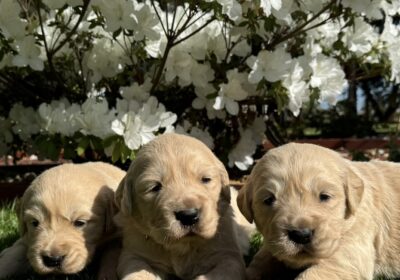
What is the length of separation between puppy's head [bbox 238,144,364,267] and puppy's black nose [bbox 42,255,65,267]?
3.37 feet

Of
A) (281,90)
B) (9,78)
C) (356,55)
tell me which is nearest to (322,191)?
(281,90)

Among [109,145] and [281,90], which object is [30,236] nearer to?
[109,145]

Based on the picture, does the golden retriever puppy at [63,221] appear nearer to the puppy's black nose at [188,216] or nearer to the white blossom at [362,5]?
the puppy's black nose at [188,216]

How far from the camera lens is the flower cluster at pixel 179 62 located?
16.9 feet

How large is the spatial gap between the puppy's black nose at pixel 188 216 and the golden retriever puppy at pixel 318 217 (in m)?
0.36

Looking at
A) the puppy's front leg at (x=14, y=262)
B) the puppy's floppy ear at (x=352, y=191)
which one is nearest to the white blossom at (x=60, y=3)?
the puppy's front leg at (x=14, y=262)

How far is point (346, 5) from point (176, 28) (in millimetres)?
1380

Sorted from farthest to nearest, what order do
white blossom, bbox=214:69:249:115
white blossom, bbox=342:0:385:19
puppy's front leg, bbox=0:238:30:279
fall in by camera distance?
white blossom, bbox=214:69:249:115
white blossom, bbox=342:0:385:19
puppy's front leg, bbox=0:238:30:279

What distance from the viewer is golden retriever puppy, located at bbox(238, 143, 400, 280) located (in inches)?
125

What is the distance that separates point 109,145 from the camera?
17.1 ft

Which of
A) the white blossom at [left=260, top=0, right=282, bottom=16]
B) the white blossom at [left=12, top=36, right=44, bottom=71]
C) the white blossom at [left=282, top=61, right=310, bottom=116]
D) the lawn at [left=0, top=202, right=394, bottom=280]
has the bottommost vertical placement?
the lawn at [left=0, top=202, right=394, bottom=280]

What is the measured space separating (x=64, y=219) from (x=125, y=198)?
0.38 m

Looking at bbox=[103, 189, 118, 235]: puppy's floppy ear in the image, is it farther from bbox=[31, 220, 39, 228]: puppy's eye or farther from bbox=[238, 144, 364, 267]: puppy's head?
bbox=[238, 144, 364, 267]: puppy's head

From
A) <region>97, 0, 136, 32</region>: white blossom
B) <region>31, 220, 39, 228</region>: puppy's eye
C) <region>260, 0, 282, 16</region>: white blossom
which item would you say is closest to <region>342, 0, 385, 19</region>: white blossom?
<region>260, 0, 282, 16</region>: white blossom
